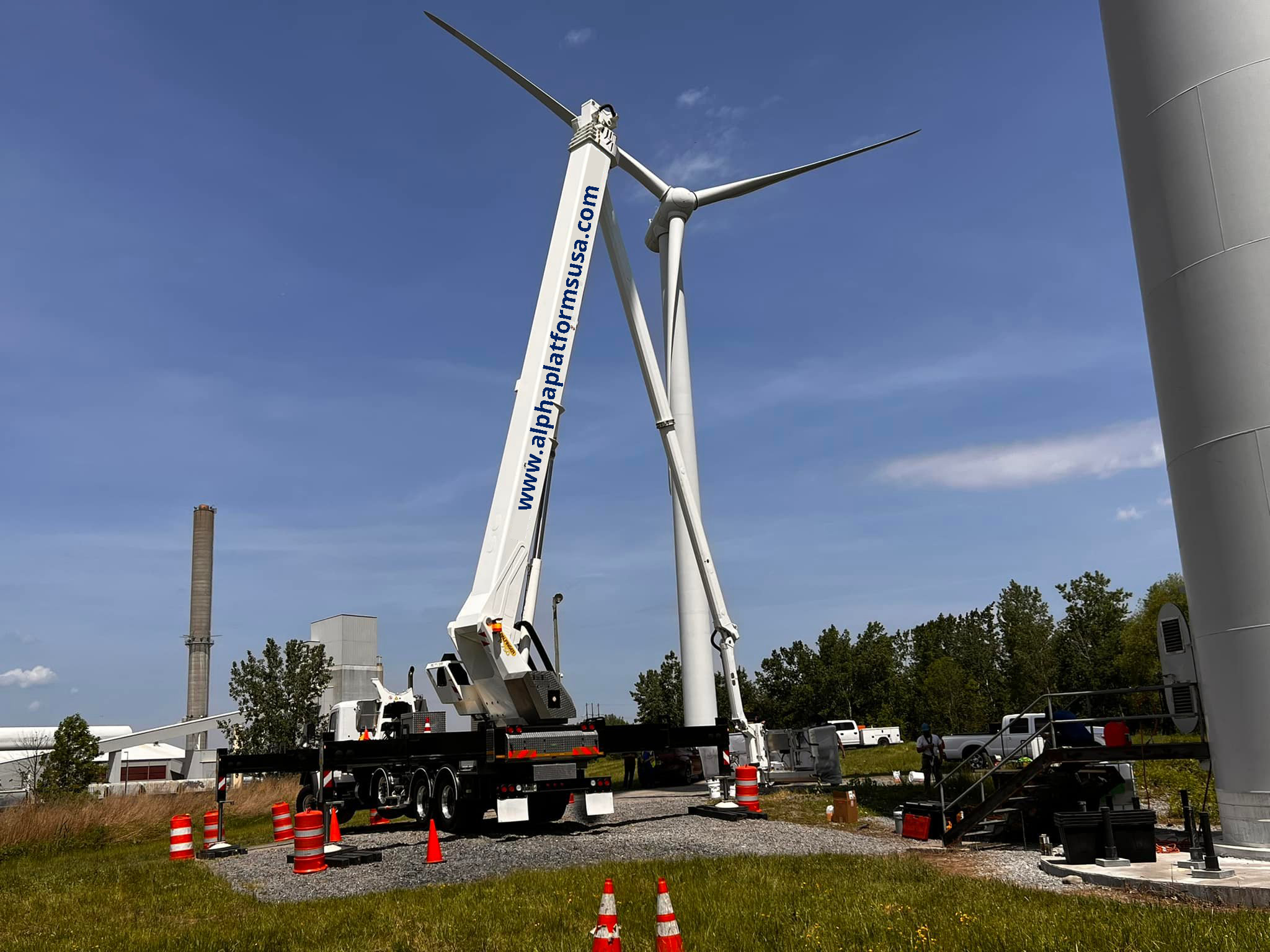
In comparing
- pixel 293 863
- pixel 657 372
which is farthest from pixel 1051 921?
pixel 657 372

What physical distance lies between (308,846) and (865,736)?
186 ft

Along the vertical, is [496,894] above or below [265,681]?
below

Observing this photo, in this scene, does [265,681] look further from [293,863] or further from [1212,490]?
[1212,490]

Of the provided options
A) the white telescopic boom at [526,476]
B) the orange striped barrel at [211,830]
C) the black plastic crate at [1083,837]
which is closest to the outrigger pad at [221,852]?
the orange striped barrel at [211,830]

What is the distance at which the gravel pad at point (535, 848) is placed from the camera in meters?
13.4

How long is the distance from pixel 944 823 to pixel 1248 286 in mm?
9171

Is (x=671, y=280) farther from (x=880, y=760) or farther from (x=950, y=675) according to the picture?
(x=950, y=675)

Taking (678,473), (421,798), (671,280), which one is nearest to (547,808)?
(421,798)

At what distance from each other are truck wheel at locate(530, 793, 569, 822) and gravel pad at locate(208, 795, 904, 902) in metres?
0.20

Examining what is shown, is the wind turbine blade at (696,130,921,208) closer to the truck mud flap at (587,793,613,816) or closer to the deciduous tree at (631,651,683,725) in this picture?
the truck mud flap at (587,793,613,816)

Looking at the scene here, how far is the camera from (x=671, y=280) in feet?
97.5

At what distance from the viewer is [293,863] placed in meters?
15.3

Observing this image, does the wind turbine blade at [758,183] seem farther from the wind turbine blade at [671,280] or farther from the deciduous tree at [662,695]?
the deciduous tree at [662,695]

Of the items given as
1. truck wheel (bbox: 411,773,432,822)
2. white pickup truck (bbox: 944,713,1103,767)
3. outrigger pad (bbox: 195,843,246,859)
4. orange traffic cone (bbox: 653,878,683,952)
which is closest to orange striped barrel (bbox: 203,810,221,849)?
outrigger pad (bbox: 195,843,246,859)
